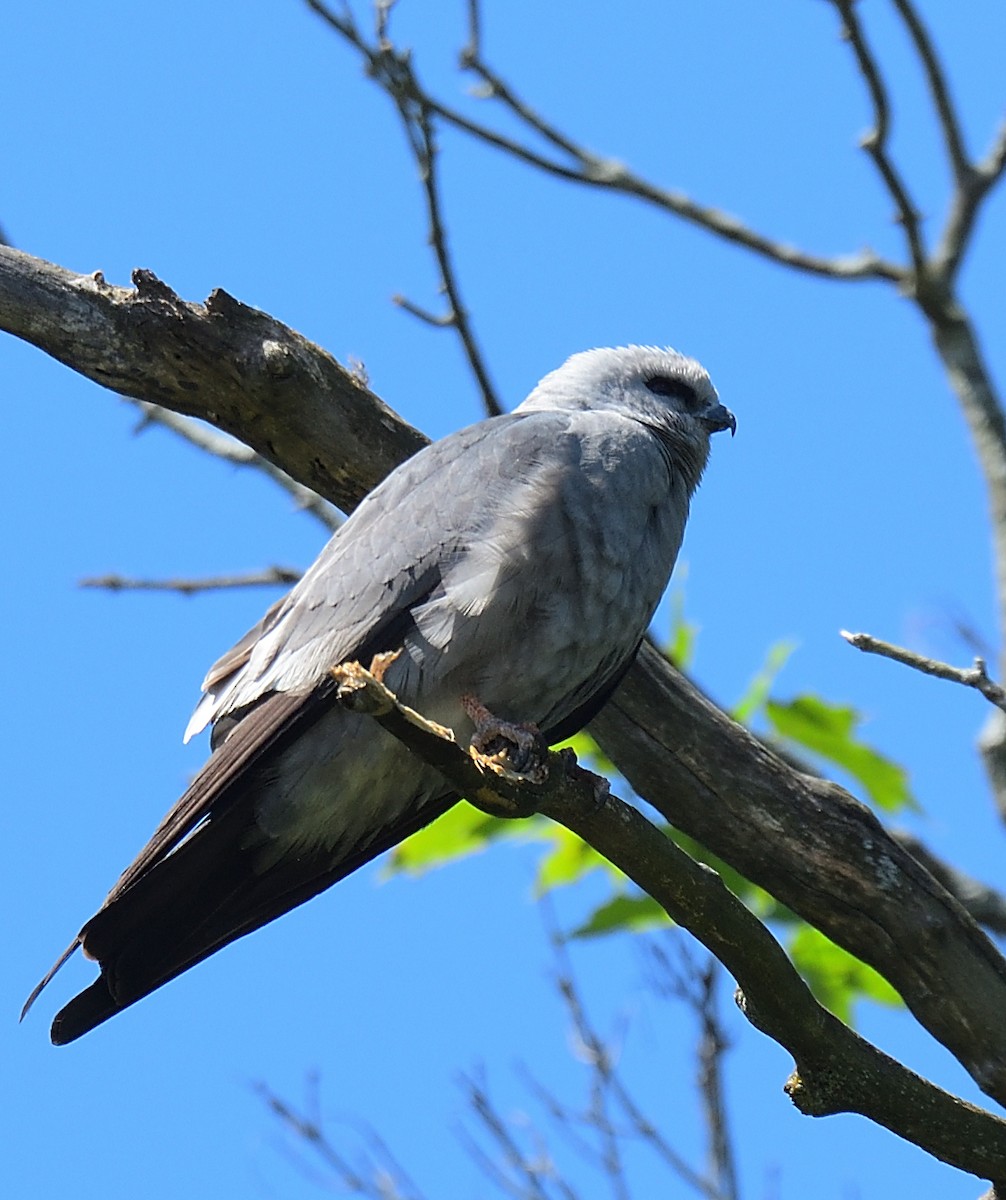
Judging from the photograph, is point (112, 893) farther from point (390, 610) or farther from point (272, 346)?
point (272, 346)

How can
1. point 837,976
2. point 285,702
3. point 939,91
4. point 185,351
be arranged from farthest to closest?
point 939,91
point 837,976
point 185,351
point 285,702

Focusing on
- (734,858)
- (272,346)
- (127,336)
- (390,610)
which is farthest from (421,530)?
(734,858)

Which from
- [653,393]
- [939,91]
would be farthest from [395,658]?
[939,91]

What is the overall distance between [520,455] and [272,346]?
96 cm

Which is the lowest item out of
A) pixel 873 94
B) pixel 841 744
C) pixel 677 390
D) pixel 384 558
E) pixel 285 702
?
pixel 285 702

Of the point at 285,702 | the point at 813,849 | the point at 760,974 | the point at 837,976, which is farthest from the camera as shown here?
the point at 837,976

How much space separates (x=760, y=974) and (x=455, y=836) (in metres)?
1.97

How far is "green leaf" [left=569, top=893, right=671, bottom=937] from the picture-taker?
5.80 metres

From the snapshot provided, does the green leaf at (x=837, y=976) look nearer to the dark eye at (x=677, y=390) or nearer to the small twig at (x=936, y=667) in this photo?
the small twig at (x=936, y=667)

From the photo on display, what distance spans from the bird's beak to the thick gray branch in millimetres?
1229

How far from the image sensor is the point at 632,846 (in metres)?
4.21

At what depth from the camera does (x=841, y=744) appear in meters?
5.95

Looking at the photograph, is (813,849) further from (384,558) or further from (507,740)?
(384,558)

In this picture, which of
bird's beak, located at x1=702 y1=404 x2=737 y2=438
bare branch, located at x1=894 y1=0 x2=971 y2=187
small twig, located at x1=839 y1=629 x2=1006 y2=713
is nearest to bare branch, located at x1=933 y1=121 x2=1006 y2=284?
bare branch, located at x1=894 y1=0 x2=971 y2=187
